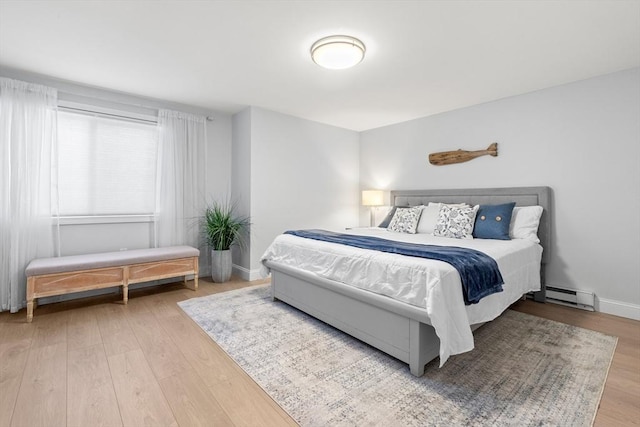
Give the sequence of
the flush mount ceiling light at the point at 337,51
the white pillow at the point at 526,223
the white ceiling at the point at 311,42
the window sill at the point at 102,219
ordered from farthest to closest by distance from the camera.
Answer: the window sill at the point at 102,219 < the white pillow at the point at 526,223 < the flush mount ceiling light at the point at 337,51 < the white ceiling at the point at 311,42

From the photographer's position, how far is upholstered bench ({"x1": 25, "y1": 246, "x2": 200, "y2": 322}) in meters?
2.78

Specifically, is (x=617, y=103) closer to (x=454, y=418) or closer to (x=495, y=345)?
(x=495, y=345)

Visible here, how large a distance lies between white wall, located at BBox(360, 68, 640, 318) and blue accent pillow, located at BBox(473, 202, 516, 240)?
1.80 ft

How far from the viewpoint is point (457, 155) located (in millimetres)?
4078

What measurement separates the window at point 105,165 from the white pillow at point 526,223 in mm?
4441

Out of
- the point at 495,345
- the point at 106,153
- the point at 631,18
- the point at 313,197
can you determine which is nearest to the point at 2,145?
the point at 106,153

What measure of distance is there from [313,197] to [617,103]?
12.2ft

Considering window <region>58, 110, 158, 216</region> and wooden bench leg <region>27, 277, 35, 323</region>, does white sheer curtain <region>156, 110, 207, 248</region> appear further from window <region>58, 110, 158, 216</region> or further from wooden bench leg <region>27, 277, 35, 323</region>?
wooden bench leg <region>27, 277, 35, 323</region>

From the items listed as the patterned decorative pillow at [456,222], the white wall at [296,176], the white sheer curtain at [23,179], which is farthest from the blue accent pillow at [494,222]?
the white sheer curtain at [23,179]

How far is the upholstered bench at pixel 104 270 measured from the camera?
2784 millimetres

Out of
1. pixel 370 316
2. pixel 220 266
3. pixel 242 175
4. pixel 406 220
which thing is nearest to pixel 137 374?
pixel 370 316

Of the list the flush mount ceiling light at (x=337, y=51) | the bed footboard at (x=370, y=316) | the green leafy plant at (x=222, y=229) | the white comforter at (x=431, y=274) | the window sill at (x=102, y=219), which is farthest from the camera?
the green leafy plant at (x=222, y=229)

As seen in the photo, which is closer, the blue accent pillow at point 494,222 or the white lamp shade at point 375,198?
the blue accent pillow at point 494,222

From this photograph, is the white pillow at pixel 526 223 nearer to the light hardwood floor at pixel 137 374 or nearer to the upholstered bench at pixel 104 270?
the light hardwood floor at pixel 137 374
